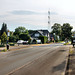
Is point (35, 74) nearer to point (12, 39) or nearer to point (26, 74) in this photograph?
point (26, 74)

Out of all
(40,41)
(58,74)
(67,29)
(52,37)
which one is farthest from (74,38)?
(52,37)

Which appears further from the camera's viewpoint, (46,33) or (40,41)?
(46,33)

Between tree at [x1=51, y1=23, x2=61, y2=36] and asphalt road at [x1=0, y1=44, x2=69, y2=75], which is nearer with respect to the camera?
asphalt road at [x1=0, y1=44, x2=69, y2=75]

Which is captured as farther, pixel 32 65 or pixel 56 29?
pixel 56 29

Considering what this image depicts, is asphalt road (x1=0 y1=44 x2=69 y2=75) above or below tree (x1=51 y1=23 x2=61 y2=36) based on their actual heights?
below

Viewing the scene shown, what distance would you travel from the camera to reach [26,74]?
29.0 ft

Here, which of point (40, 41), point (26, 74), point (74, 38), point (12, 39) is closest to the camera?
point (26, 74)

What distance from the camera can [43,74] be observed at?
29.2 ft

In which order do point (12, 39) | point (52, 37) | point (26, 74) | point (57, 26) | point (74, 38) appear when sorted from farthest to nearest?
point (57, 26), point (52, 37), point (12, 39), point (74, 38), point (26, 74)

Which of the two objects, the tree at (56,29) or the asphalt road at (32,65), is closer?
the asphalt road at (32,65)

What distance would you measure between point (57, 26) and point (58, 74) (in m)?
145

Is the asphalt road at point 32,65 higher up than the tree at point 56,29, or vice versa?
the tree at point 56,29

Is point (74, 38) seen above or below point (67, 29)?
below

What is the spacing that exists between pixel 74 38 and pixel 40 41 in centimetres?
2722
